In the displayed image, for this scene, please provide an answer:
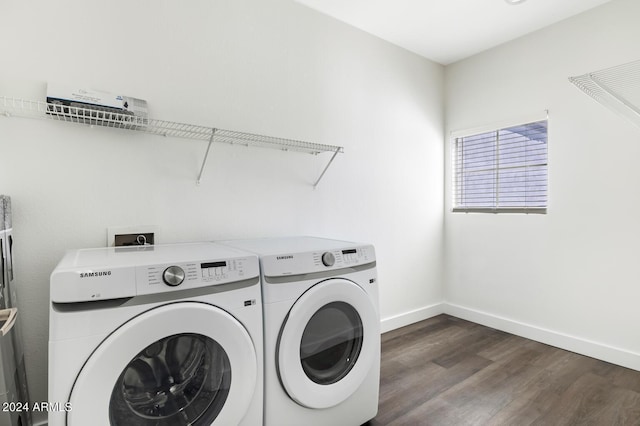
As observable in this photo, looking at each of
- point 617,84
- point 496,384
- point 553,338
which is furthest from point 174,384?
point 553,338

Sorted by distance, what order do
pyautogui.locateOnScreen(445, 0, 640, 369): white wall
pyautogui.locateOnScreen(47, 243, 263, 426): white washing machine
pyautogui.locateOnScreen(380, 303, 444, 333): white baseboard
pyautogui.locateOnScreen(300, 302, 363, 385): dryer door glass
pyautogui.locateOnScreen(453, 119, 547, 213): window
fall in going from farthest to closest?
pyautogui.locateOnScreen(380, 303, 444, 333): white baseboard → pyautogui.locateOnScreen(453, 119, 547, 213): window → pyautogui.locateOnScreen(445, 0, 640, 369): white wall → pyautogui.locateOnScreen(300, 302, 363, 385): dryer door glass → pyautogui.locateOnScreen(47, 243, 263, 426): white washing machine

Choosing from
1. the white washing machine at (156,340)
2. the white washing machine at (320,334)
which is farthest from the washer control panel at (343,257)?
the white washing machine at (156,340)

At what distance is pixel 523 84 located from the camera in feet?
8.80

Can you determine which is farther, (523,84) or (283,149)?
(523,84)

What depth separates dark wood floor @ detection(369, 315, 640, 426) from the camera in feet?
5.55

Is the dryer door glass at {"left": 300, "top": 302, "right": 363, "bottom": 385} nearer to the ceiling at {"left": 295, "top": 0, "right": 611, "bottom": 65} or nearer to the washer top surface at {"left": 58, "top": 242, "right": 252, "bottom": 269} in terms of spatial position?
the washer top surface at {"left": 58, "top": 242, "right": 252, "bottom": 269}

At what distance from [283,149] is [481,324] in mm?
2312

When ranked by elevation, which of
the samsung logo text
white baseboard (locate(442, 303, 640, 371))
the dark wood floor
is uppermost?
the samsung logo text

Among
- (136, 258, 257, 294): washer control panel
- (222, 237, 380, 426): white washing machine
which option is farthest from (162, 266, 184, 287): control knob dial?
(222, 237, 380, 426): white washing machine

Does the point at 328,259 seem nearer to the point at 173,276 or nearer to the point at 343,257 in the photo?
the point at 343,257

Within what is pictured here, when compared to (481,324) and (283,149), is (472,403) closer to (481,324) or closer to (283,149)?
(481,324)

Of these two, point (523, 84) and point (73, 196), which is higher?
point (523, 84)

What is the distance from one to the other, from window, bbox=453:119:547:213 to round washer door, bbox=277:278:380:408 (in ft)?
6.22

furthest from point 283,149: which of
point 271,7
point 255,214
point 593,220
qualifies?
point 593,220
